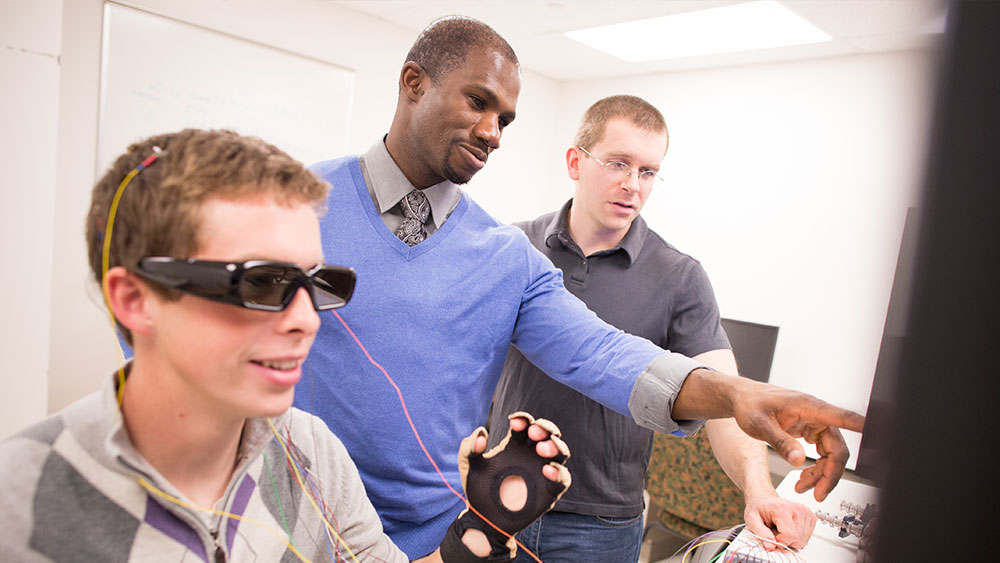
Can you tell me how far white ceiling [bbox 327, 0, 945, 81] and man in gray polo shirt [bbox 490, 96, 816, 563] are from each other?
181 cm

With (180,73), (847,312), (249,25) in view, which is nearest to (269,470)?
(180,73)

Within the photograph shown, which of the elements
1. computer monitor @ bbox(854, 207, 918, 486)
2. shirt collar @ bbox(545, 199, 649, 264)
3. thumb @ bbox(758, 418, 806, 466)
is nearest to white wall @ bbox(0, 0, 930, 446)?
shirt collar @ bbox(545, 199, 649, 264)

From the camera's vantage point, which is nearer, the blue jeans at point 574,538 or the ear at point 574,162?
the blue jeans at point 574,538

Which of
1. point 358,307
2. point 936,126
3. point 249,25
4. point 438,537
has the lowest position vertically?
point 438,537

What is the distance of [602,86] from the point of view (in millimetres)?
5094

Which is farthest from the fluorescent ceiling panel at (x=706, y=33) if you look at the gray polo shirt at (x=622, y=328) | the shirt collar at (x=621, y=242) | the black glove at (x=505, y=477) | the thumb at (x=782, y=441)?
the black glove at (x=505, y=477)

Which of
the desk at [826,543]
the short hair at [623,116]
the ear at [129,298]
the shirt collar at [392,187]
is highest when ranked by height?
the short hair at [623,116]

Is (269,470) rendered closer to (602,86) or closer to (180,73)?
(180,73)

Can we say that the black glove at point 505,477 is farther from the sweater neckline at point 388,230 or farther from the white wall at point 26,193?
the white wall at point 26,193

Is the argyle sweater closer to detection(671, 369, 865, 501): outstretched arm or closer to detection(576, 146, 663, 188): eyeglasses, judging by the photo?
detection(671, 369, 865, 501): outstretched arm

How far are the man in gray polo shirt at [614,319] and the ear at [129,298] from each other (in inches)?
41.9

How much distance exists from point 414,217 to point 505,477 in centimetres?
56

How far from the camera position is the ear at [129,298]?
0.70m

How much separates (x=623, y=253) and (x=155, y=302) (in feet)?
4.11
